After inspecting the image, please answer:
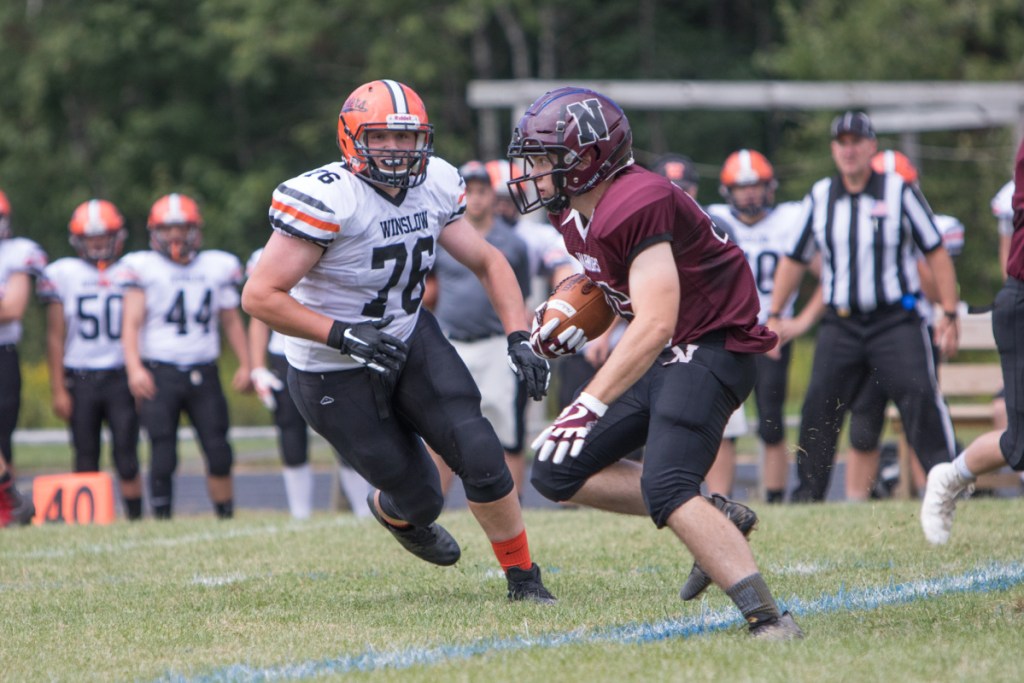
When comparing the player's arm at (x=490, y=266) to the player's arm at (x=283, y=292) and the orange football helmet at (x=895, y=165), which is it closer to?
the player's arm at (x=283, y=292)

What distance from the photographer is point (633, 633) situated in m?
4.02

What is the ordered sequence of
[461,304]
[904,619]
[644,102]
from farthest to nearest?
1. [644,102]
2. [461,304]
3. [904,619]

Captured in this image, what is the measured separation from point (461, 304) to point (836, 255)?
2.01 m

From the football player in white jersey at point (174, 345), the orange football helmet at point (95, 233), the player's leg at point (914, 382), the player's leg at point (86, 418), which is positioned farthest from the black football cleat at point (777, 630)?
the orange football helmet at point (95, 233)

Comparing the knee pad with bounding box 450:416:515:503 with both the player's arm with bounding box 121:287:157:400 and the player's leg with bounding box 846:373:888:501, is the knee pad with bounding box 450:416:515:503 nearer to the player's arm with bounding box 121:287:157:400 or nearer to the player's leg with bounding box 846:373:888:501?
the player's leg with bounding box 846:373:888:501

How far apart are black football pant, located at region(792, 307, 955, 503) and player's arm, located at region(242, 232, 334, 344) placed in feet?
8.75

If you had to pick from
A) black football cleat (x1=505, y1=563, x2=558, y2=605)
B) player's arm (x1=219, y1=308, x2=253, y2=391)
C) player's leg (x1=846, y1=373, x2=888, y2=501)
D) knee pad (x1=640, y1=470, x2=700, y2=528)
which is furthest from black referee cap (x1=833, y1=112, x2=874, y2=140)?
player's arm (x1=219, y1=308, x2=253, y2=391)

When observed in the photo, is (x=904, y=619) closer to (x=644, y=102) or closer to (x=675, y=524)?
(x=675, y=524)

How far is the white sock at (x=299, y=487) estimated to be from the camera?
8.60 m

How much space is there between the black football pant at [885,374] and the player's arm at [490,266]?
1.97 m

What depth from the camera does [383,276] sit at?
4.70 metres

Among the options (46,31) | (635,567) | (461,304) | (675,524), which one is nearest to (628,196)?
(675,524)

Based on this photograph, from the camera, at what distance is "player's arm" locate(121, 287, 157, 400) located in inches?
320

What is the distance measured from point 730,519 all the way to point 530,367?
83cm
